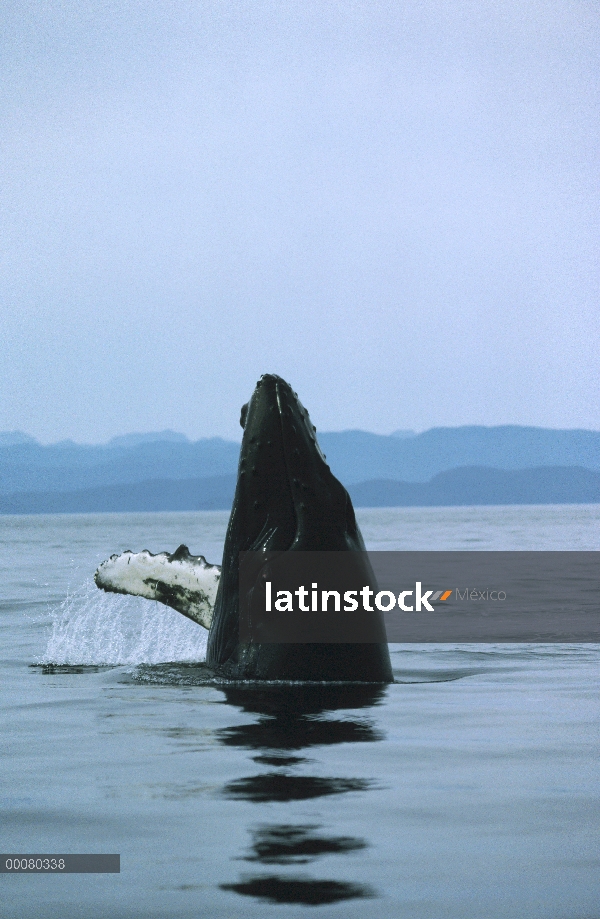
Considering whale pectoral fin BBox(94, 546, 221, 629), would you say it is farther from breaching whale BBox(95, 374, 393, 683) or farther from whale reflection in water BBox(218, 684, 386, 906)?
whale reflection in water BBox(218, 684, 386, 906)

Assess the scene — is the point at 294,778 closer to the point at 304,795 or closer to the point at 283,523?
the point at 304,795

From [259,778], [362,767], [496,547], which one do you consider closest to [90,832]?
[259,778]

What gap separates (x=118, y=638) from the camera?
48.0 feet

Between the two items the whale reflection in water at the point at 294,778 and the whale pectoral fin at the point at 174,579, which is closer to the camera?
the whale reflection in water at the point at 294,778

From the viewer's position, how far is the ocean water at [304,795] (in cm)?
441

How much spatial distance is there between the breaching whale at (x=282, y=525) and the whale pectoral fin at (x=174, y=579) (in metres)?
0.37
